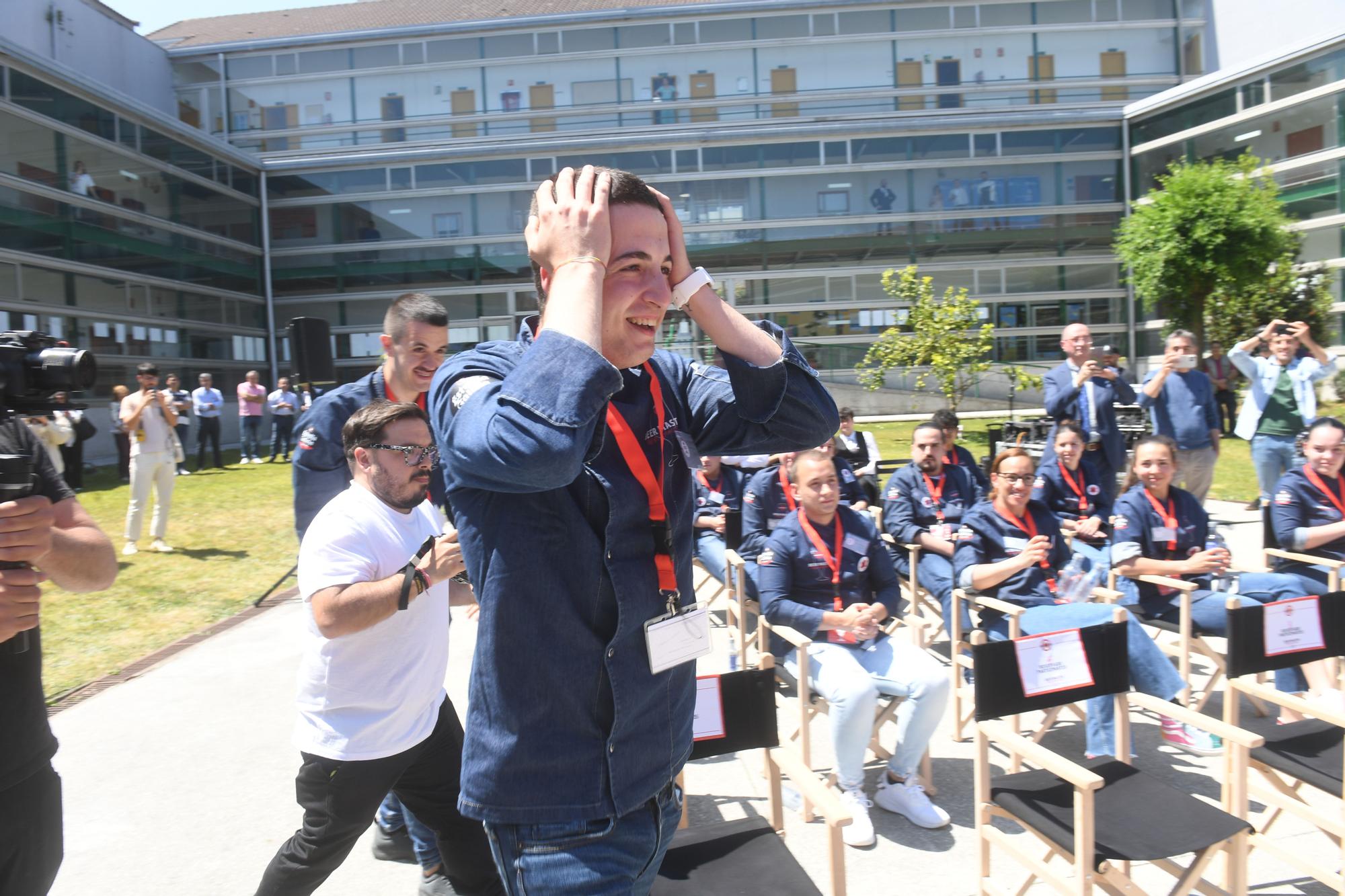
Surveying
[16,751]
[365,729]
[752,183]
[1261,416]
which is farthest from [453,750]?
[752,183]

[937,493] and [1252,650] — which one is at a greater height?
[937,493]

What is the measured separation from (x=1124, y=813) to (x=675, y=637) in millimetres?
2275

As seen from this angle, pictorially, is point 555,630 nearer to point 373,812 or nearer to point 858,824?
point 373,812

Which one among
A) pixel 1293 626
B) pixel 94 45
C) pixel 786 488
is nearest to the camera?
pixel 1293 626

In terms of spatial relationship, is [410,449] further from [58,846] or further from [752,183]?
[752,183]

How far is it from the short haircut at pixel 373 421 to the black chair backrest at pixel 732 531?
13.5 feet

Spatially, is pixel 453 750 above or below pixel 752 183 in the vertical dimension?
below

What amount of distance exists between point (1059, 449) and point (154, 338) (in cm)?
2779

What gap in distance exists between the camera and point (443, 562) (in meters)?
2.39

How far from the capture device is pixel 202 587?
27.1 ft

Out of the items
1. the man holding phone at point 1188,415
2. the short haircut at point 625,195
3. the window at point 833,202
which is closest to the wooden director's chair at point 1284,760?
the short haircut at point 625,195

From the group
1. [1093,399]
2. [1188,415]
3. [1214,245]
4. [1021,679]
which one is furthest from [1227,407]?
[1021,679]

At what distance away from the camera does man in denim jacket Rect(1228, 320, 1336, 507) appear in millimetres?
8102

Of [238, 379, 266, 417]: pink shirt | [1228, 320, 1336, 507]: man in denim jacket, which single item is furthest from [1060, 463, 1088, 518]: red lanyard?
[238, 379, 266, 417]: pink shirt
